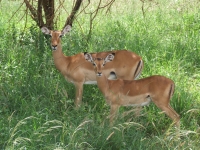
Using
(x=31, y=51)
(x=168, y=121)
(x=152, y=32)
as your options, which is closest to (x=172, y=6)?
(x=152, y=32)

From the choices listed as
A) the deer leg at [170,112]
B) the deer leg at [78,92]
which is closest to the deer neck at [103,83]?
the deer leg at [78,92]

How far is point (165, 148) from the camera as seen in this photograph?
4453 mm

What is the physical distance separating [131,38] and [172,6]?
289 centimetres

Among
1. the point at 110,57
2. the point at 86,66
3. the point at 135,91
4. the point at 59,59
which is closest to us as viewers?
the point at 135,91

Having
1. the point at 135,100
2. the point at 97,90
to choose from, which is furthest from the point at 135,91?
the point at 97,90

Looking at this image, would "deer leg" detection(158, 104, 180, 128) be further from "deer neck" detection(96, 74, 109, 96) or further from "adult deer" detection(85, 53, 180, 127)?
"deer neck" detection(96, 74, 109, 96)

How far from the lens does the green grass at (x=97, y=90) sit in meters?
4.45

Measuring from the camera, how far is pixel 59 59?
6.52 metres

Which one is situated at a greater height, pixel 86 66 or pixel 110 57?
pixel 110 57

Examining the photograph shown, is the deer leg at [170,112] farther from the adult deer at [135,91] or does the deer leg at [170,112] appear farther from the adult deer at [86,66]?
the adult deer at [86,66]

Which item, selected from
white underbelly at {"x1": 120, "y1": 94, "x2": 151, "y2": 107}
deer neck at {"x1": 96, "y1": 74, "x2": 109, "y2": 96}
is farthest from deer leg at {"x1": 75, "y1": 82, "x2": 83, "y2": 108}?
white underbelly at {"x1": 120, "y1": 94, "x2": 151, "y2": 107}

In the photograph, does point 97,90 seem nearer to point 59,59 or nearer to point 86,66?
point 86,66

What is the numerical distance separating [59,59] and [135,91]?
1325 millimetres

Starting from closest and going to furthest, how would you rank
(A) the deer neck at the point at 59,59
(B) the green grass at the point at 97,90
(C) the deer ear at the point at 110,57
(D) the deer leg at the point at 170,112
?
(B) the green grass at the point at 97,90
(D) the deer leg at the point at 170,112
(C) the deer ear at the point at 110,57
(A) the deer neck at the point at 59,59
